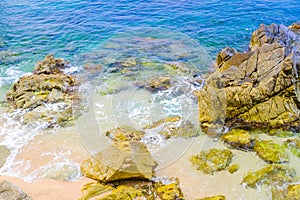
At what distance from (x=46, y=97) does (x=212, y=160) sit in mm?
8559

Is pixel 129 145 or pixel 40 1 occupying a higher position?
pixel 40 1

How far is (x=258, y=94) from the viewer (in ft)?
35.9

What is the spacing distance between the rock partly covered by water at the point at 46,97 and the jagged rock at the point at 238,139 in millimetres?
6698

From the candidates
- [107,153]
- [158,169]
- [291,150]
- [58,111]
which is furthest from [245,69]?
[58,111]

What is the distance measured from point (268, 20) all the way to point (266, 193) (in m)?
17.7

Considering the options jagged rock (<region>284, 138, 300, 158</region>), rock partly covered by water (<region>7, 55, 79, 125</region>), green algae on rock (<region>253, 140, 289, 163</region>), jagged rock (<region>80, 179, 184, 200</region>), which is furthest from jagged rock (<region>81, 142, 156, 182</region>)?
jagged rock (<region>284, 138, 300, 158</region>)

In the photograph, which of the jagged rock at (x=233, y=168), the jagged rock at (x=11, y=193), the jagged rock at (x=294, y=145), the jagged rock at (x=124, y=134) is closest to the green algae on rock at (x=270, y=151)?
the jagged rock at (x=294, y=145)

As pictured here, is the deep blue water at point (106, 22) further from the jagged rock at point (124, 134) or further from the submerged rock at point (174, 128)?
the jagged rock at point (124, 134)

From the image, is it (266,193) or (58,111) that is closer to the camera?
(266,193)

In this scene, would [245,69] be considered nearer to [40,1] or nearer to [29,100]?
[29,100]

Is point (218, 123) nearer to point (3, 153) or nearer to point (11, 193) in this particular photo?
point (11, 193)

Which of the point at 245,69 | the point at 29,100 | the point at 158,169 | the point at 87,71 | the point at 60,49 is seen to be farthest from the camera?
the point at 60,49

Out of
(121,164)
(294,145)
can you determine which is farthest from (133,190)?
(294,145)

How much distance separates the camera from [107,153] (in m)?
9.52
